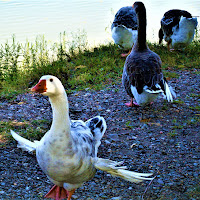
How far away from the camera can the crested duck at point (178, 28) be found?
7.88 metres

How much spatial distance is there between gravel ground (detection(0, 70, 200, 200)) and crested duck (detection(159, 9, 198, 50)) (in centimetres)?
195

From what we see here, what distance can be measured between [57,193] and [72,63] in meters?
4.76

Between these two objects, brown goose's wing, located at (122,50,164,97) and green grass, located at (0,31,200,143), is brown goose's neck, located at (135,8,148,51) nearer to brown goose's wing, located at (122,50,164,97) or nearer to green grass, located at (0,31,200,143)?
brown goose's wing, located at (122,50,164,97)

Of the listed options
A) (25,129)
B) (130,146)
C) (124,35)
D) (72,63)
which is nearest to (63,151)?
(130,146)

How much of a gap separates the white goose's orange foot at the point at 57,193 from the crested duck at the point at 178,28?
18.9ft

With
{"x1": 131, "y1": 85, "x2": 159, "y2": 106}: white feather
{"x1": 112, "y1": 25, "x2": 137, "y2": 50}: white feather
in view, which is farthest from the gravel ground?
{"x1": 112, "y1": 25, "x2": 137, "y2": 50}: white feather

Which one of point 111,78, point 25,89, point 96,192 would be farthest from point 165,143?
point 25,89

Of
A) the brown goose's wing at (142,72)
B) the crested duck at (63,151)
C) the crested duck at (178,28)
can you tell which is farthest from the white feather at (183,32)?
the crested duck at (63,151)

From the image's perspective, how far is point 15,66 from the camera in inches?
286

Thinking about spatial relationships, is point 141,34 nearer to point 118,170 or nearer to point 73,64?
point 73,64

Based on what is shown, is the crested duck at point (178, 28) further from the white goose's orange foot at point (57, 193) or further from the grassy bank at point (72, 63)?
the white goose's orange foot at point (57, 193)

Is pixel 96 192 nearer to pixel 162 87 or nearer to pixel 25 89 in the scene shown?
pixel 162 87

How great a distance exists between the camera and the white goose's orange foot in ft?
10.6

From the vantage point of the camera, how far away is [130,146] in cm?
432
